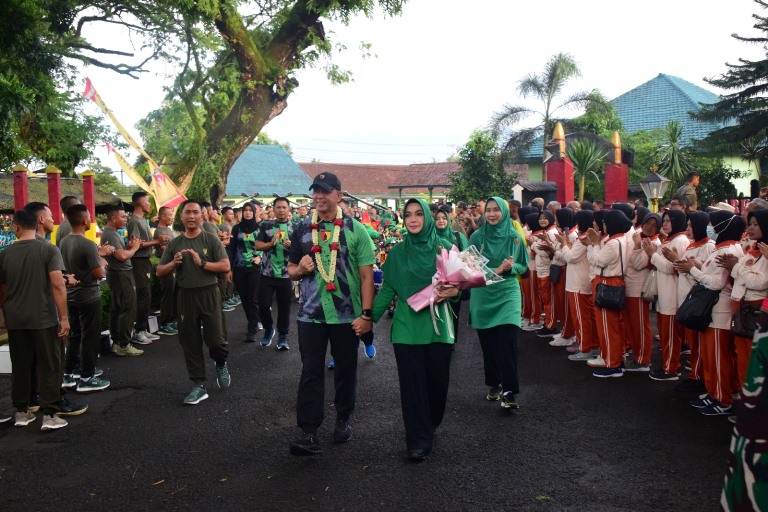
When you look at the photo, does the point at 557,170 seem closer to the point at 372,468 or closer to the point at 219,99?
the point at 219,99

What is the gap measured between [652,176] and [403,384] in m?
11.9

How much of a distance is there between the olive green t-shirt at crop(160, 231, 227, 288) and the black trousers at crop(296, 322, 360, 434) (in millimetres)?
1807

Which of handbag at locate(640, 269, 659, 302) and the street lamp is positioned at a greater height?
the street lamp

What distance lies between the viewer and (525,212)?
10844 millimetres

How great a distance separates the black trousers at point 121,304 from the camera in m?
8.56

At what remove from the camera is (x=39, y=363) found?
5.82 m

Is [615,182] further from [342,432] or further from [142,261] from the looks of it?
[342,432]

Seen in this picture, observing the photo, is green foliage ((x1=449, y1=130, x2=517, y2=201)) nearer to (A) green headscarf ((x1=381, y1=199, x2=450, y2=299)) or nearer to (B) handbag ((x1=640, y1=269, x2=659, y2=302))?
(B) handbag ((x1=640, y1=269, x2=659, y2=302))

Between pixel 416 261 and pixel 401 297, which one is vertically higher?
pixel 416 261

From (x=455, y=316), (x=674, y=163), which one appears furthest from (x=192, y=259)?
(x=674, y=163)

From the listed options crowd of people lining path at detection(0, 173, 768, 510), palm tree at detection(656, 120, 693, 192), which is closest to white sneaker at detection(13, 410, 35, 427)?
crowd of people lining path at detection(0, 173, 768, 510)

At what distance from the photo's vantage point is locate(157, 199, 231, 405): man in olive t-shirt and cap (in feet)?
21.5

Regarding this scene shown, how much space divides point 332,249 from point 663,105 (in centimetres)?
4133

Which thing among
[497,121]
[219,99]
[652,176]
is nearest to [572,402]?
[652,176]
